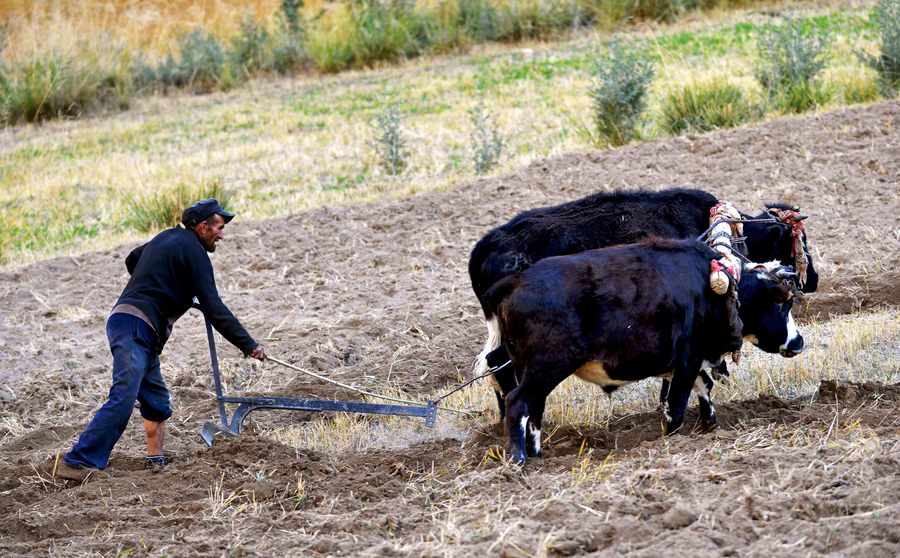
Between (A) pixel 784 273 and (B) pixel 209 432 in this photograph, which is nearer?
(A) pixel 784 273

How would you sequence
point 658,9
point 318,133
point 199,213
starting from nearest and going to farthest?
1. point 199,213
2. point 318,133
3. point 658,9

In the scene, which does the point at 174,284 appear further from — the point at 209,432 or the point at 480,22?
the point at 480,22

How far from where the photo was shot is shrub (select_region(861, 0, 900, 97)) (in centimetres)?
1748

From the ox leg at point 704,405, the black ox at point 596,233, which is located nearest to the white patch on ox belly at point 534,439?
the black ox at point 596,233

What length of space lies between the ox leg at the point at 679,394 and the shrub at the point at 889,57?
1153cm

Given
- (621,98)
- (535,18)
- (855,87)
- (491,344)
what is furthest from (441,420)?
(535,18)

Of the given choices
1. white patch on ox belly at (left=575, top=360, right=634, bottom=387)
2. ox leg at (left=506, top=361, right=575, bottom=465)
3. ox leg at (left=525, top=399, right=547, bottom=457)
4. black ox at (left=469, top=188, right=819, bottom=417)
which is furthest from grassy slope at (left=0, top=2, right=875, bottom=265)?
ox leg at (left=506, top=361, right=575, bottom=465)

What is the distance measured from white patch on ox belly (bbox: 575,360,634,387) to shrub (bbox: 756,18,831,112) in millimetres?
10854

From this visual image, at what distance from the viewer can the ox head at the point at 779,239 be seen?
9.22 meters

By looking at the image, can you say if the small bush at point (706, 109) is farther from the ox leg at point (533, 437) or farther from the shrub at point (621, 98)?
the ox leg at point (533, 437)

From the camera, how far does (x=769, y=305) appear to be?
8234 millimetres

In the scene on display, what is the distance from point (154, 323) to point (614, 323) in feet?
11.6

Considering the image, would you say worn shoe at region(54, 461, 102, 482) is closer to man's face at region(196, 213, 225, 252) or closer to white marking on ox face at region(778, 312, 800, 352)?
man's face at region(196, 213, 225, 252)

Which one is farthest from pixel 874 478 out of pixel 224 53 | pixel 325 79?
pixel 224 53
